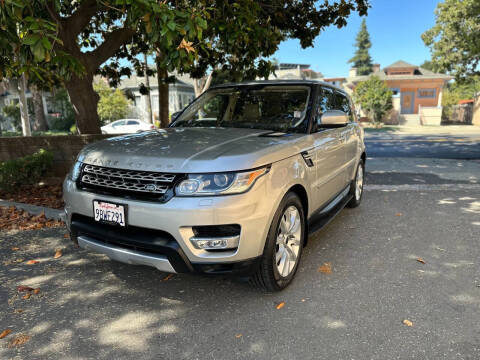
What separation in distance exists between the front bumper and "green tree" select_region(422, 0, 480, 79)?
26455mm

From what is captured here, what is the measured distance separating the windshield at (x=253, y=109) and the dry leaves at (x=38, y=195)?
2.73 m

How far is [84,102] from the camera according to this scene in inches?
271

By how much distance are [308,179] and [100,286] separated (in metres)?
2.13

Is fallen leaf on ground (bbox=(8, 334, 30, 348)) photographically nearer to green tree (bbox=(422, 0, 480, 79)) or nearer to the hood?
the hood

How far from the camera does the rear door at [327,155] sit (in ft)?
12.1

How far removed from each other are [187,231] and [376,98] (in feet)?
90.4

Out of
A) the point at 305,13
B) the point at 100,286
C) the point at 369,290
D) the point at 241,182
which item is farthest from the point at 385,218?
the point at 305,13

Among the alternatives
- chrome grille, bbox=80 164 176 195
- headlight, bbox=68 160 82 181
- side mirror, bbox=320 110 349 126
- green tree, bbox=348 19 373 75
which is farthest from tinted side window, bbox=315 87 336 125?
green tree, bbox=348 19 373 75

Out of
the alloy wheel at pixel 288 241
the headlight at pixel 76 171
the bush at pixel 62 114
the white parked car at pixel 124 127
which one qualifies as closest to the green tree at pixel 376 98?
the white parked car at pixel 124 127

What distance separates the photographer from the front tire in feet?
9.27

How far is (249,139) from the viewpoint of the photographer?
10.5 feet

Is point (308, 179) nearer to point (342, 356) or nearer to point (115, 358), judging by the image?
point (342, 356)

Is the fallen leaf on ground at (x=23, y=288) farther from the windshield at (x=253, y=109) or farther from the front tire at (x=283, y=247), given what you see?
the windshield at (x=253, y=109)

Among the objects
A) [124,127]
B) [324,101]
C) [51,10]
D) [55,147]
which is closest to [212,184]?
[324,101]
